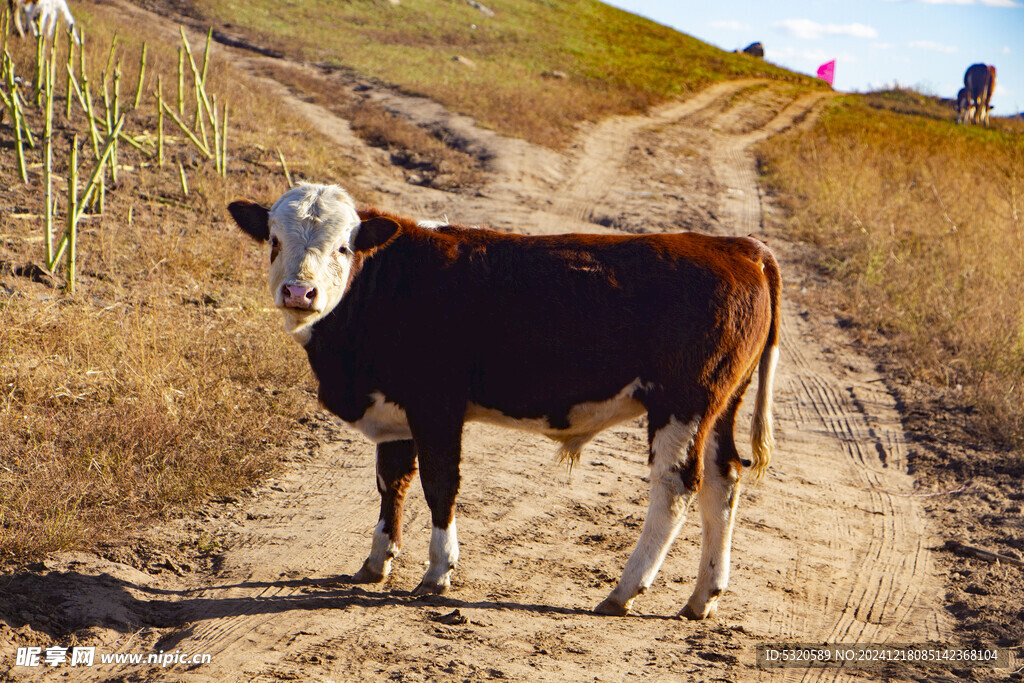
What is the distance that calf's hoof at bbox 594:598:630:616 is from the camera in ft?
14.4

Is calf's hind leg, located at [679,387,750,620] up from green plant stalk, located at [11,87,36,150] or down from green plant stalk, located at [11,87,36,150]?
down

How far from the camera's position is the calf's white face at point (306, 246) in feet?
13.1

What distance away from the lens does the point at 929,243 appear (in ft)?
40.4

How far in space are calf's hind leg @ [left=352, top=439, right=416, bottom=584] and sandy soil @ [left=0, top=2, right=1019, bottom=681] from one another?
0.10m

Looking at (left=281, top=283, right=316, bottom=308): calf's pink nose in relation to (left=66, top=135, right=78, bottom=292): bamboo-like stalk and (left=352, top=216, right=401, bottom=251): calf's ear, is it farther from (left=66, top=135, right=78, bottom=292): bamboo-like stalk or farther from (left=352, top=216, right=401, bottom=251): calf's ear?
(left=66, top=135, right=78, bottom=292): bamboo-like stalk

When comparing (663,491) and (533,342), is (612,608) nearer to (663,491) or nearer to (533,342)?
(663,491)

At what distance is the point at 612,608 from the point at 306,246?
2.51 metres

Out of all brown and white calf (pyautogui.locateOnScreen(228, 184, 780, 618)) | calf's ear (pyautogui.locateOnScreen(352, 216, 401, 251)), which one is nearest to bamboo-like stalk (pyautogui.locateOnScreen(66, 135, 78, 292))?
brown and white calf (pyautogui.locateOnScreen(228, 184, 780, 618))

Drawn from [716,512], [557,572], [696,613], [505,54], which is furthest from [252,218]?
[505,54]

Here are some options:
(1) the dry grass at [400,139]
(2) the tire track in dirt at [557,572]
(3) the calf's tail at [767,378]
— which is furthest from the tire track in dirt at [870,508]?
(1) the dry grass at [400,139]

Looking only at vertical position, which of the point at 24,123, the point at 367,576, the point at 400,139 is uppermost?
the point at 400,139

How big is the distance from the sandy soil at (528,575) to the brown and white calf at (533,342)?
1.11ft

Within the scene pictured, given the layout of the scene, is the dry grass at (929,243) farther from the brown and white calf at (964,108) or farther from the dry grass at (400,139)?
the brown and white calf at (964,108)

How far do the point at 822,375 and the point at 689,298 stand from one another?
5.01 meters
